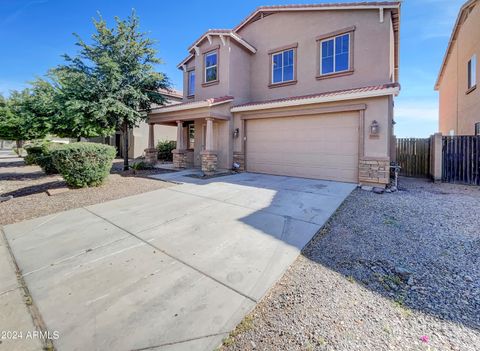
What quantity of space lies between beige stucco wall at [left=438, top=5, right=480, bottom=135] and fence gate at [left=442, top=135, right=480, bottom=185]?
422cm

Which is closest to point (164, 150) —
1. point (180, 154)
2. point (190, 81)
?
point (190, 81)

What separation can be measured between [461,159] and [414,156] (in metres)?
2.08

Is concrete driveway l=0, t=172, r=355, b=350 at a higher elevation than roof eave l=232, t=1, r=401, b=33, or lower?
lower

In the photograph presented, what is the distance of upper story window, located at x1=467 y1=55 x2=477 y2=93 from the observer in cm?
1185

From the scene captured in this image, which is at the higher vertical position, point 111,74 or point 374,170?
point 111,74

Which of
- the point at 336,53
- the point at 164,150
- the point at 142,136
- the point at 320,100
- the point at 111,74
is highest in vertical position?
the point at 336,53

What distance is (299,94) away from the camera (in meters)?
11.1

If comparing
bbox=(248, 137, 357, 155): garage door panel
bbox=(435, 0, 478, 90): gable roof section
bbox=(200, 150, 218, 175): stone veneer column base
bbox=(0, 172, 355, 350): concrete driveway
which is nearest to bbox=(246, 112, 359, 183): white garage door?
bbox=(248, 137, 357, 155): garage door panel

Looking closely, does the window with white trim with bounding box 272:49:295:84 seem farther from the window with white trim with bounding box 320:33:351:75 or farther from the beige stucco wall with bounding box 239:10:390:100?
the window with white trim with bounding box 320:33:351:75

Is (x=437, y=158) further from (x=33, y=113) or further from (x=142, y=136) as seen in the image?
(x=33, y=113)

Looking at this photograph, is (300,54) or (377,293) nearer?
(377,293)

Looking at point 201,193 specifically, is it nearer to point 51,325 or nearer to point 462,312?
point 51,325

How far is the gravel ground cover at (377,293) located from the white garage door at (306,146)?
4.49 m

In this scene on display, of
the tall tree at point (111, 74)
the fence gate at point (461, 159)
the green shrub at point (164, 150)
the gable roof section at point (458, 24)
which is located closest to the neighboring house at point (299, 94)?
the tall tree at point (111, 74)
